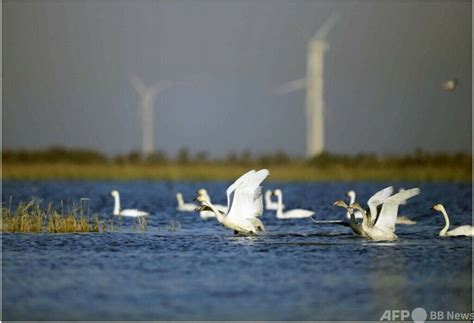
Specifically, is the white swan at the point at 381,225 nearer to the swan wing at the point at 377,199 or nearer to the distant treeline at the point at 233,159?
the swan wing at the point at 377,199

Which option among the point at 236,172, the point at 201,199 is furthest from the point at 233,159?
the point at 201,199

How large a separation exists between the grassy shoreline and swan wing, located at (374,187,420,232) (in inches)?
1014

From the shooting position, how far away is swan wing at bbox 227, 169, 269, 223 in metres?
20.4

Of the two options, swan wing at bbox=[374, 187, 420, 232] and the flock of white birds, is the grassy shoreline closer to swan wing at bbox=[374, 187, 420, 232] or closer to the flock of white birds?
the flock of white birds

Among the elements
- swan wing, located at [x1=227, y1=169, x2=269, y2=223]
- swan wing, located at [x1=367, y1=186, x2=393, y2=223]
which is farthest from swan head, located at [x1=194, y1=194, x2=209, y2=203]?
swan wing, located at [x1=367, y1=186, x2=393, y2=223]

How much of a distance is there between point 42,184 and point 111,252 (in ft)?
96.8

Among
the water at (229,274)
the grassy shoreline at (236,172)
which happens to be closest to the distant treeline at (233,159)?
the grassy shoreline at (236,172)

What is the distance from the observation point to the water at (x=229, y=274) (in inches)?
547

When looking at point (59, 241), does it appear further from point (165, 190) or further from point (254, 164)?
point (254, 164)

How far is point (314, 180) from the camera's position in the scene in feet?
157

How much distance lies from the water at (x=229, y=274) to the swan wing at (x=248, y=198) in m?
0.50

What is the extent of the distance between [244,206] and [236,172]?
88.8 ft

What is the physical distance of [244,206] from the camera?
21.0m

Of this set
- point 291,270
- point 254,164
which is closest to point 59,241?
point 291,270
